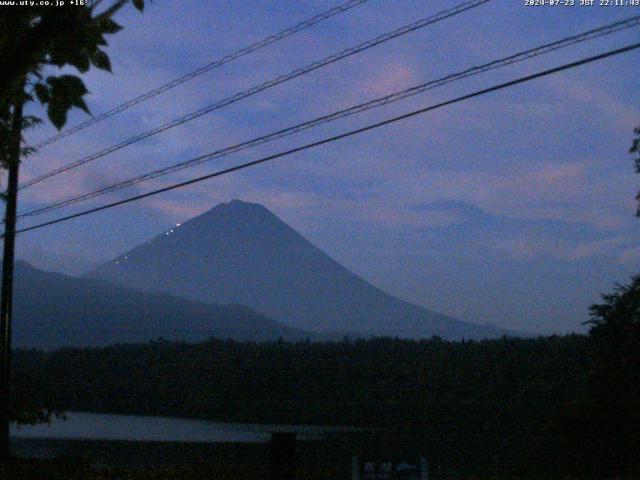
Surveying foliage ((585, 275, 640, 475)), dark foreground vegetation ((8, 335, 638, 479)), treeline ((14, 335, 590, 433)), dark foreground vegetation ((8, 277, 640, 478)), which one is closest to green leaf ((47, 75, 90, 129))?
dark foreground vegetation ((8, 277, 640, 478))

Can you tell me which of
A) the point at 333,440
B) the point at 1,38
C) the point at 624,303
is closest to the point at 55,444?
the point at 333,440

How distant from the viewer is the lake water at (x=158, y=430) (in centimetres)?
3812

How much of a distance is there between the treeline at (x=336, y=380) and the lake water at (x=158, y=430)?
9.11 feet

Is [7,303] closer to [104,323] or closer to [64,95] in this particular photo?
[64,95]

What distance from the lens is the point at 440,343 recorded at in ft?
172

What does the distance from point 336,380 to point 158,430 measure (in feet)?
44.6

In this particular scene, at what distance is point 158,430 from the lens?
43250 mm

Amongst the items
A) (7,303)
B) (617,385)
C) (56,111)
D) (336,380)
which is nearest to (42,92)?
(56,111)

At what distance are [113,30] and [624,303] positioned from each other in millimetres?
19297

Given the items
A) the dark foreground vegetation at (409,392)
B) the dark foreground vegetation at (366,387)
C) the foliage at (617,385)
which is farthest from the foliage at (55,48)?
the dark foreground vegetation at (366,387)

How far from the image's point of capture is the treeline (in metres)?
44.4

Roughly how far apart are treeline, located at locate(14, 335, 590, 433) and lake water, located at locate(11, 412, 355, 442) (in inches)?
109

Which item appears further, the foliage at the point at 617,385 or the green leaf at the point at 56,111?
the foliage at the point at 617,385

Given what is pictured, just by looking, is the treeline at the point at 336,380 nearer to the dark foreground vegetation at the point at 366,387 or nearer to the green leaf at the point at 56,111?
the dark foreground vegetation at the point at 366,387
